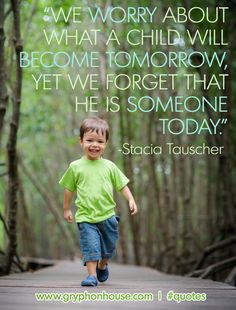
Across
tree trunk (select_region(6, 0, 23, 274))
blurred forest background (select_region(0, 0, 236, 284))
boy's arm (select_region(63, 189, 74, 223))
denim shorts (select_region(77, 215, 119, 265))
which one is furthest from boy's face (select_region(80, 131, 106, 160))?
tree trunk (select_region(6, 0, 23, 274))

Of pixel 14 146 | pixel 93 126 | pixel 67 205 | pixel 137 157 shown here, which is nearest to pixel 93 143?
pixel 93 126

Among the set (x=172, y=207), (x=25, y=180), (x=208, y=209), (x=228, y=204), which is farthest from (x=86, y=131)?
(x=25, y=180)

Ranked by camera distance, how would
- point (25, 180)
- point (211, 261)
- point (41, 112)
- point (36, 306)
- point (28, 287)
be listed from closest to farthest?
point (36, 306), point (28, 287), point (211, 261), point (41, 112), point (25, 180)

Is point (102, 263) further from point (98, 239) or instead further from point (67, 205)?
point (67, 205)

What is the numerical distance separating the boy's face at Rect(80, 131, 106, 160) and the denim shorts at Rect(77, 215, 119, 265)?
43cm

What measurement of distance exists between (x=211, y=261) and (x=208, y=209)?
3.97 metres

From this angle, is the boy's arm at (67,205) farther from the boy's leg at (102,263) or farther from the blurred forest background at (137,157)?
the blurred forest background at (137,157)

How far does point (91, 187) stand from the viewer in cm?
405

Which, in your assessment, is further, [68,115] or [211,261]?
[68,115]

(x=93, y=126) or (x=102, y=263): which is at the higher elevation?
(x=93, y=126)

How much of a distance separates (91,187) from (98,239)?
0.33 metres

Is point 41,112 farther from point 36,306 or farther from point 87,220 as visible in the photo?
point 36,306

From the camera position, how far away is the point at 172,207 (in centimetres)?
1198

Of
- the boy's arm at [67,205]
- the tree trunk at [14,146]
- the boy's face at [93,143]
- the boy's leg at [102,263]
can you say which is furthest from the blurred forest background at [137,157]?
the boy's face at [93,143]
